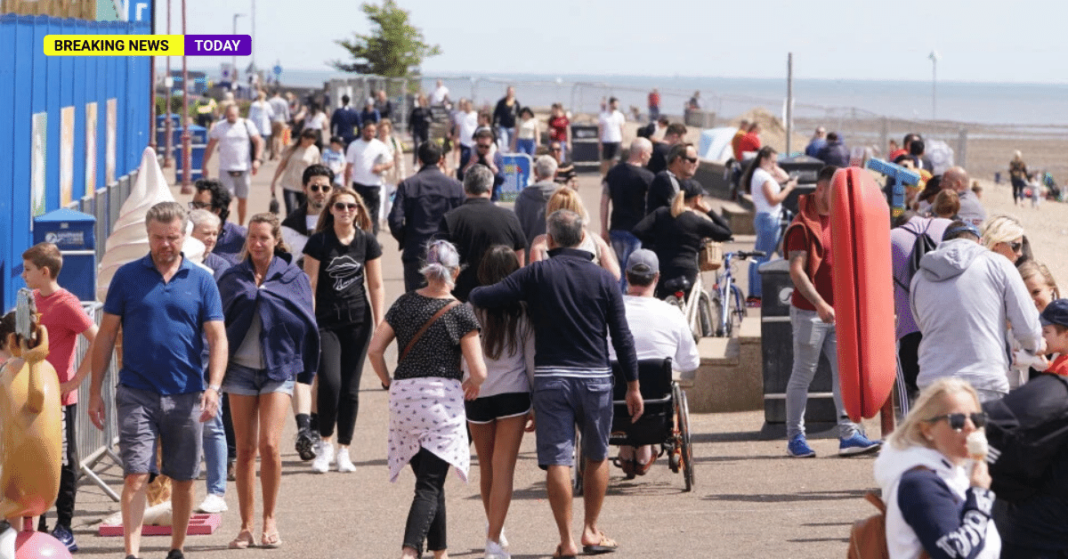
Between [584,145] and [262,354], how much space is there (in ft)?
102

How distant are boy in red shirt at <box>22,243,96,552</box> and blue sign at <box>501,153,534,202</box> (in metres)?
18.7

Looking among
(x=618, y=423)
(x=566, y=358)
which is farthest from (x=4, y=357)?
(x=618, y=423)

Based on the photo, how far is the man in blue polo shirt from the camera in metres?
7.78

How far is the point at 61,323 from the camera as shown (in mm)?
8586

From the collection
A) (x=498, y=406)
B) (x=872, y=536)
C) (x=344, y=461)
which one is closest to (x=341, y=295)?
(x=344, y=461)

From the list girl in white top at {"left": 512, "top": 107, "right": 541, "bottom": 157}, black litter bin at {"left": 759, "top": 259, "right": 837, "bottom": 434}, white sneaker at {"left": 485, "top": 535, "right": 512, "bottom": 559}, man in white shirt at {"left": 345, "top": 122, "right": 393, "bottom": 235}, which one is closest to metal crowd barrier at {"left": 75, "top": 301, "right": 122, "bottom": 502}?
white sneaker at {"left": 485, "top": 535, "right": 512, "bottom": 559}

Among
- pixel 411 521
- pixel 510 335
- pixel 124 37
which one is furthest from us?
pixel 124 37

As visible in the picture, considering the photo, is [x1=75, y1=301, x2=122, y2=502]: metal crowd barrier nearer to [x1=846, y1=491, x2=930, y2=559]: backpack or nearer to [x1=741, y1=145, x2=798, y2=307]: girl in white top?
[x1=846, y1=491, x2=930, y2=559]: backpack

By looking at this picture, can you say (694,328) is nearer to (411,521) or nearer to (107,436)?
(107,436)

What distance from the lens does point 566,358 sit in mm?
8195

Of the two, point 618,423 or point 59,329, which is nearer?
point 59,329

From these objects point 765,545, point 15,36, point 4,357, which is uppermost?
point 15,36

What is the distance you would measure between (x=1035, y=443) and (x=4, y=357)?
501 cm

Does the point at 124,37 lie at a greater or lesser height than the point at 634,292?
greater
